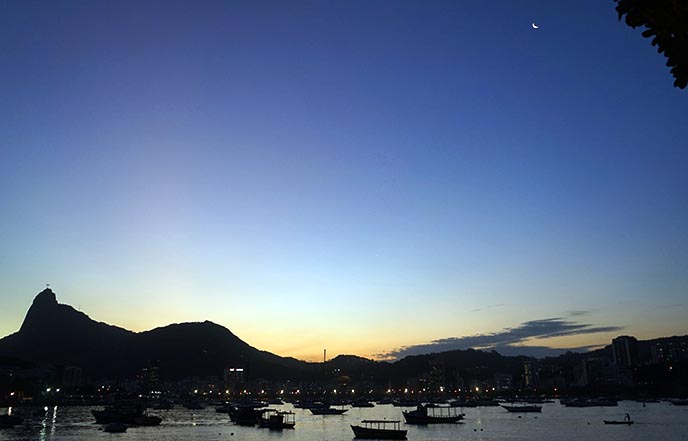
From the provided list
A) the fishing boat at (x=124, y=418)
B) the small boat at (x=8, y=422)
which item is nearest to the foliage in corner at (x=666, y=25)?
the fishing boat at (x=124, y=418)

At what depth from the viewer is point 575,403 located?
603 ft

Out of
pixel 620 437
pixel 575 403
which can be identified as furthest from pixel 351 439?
pixel 575 403

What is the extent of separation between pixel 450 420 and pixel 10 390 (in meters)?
154

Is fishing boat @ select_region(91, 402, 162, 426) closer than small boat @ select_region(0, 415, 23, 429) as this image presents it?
No

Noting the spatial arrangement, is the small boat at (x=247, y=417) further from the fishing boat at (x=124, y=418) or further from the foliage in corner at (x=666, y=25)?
the foliage in corner at (x=666, y=25)

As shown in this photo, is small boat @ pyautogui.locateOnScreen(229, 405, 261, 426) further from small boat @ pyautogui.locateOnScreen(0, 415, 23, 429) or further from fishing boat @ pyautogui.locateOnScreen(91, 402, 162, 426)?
small boat @ pyautogui.locateOnScreen(0, 415, 23, 429)

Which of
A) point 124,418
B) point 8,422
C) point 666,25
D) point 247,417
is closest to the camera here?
point 666,25

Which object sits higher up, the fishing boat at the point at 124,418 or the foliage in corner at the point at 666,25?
the foliage in corner at the point at 666,25

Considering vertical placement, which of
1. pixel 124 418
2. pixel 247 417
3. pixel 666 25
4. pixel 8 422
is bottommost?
pixel 247 417

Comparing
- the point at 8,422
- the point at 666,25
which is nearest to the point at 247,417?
the point at 8,422

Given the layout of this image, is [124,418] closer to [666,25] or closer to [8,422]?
[8,422]

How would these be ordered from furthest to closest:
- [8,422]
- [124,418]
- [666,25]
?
[124,418] → [8,422] → [666,25]

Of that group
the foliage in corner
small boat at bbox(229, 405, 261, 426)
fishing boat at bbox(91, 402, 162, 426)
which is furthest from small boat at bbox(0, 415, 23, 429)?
the foliage in corner

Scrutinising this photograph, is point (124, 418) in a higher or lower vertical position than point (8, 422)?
lower
